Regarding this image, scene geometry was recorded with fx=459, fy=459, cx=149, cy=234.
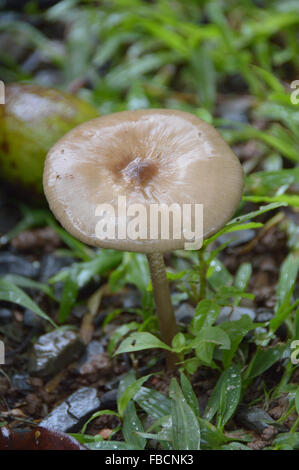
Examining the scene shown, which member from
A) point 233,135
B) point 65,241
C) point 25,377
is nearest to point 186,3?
point 233,135

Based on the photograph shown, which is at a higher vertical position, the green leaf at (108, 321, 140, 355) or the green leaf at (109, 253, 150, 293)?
the green leaf at (109, 253, 150, 293)

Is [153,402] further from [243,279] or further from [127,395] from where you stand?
[243,279]

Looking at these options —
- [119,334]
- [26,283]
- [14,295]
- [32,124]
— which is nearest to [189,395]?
[119,334]

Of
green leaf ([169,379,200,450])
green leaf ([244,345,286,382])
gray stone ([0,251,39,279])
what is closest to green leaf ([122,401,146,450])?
green leaf ([169,379,200,450])

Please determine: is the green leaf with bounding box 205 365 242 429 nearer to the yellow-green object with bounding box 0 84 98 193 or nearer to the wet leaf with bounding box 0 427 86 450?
the wet leaf with bounding box 0 427 86 450

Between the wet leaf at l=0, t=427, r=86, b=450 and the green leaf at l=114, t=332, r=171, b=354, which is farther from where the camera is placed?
the green leaf at l=114, t=332, r=171, b=354

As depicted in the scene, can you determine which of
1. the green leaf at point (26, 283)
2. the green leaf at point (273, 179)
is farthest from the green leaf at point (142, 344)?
the green leaf at point (273, 179)
